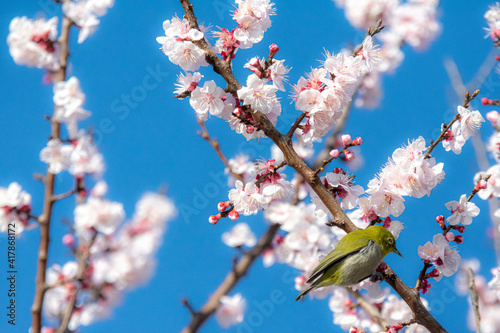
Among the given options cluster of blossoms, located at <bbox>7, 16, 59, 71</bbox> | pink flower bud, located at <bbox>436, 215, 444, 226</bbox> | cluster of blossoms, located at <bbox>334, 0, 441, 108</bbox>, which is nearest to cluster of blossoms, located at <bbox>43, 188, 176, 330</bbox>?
cluster of blossoms, located at <bbox>7, 16, 59, 71</bbox>

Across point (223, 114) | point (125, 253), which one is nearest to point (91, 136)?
point (125, 253)

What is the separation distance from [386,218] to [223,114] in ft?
3.62

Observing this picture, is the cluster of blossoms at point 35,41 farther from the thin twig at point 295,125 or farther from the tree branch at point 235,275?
the thin twig at point 295,125

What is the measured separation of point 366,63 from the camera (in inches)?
99.2

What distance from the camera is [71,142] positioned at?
157 inches

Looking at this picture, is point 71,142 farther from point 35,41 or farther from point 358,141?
point 358,141

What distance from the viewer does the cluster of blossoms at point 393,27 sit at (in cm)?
764

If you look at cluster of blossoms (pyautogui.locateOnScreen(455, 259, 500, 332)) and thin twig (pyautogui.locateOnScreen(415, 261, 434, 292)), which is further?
cluster of blossoms (pyautogui.locateOnScreen(455, 259, 500, 332))

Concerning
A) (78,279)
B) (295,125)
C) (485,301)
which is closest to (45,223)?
(78,279)

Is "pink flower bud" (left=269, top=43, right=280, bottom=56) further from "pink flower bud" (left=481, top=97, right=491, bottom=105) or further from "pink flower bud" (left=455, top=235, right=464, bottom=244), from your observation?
"pink flower bud" (left=481, top=97, right=491, bottom=105)

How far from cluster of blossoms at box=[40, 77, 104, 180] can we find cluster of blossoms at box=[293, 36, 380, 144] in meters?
2.16

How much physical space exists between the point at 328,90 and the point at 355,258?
89cm

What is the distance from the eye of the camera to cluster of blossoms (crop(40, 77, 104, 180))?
380 centimetres

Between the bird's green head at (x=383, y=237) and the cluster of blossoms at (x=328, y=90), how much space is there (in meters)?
0.57
